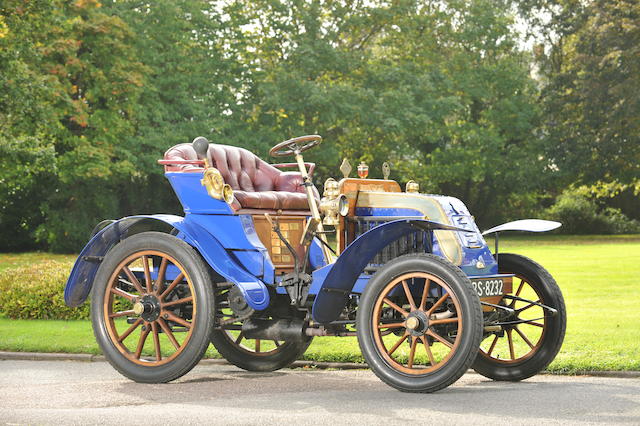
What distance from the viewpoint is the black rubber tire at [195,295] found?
736cm

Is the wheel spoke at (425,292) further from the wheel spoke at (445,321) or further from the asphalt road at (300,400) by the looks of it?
the asphalt road at (300,400)

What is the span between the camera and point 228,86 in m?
34.7

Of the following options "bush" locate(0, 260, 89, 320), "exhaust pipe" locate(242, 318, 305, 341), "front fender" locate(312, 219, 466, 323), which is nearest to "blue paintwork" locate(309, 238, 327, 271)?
"exhaust pipe" locate(242, 318, 305, 341)

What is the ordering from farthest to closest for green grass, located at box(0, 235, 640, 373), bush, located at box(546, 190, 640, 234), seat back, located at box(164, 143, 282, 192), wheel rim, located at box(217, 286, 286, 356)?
bush, located at box(546, 190, 640, 234) → green grass, located at box(0, 235, 640, 373) → seat back, located at box(164, 143, 282, 192) → wheel rim, located at box(217, 286, 286, 356)

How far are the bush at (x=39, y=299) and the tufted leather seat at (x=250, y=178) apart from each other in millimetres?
4409

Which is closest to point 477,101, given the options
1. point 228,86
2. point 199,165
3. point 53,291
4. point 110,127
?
point 228,86

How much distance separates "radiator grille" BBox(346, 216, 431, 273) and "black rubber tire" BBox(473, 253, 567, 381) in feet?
3.01

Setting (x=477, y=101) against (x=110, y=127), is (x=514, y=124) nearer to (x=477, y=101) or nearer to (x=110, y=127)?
(x=477, y=101)

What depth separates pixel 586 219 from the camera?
4331 centimetres

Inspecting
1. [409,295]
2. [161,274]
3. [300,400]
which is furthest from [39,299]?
[409,295]

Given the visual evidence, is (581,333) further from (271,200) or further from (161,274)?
(161,274)

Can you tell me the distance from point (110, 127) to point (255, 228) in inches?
919

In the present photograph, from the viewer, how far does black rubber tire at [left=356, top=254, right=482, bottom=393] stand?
21.2ft

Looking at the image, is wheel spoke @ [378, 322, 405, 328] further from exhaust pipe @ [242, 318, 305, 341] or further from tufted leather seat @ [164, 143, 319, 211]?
tufted leather seat @ [164, 143, 319, 211]
